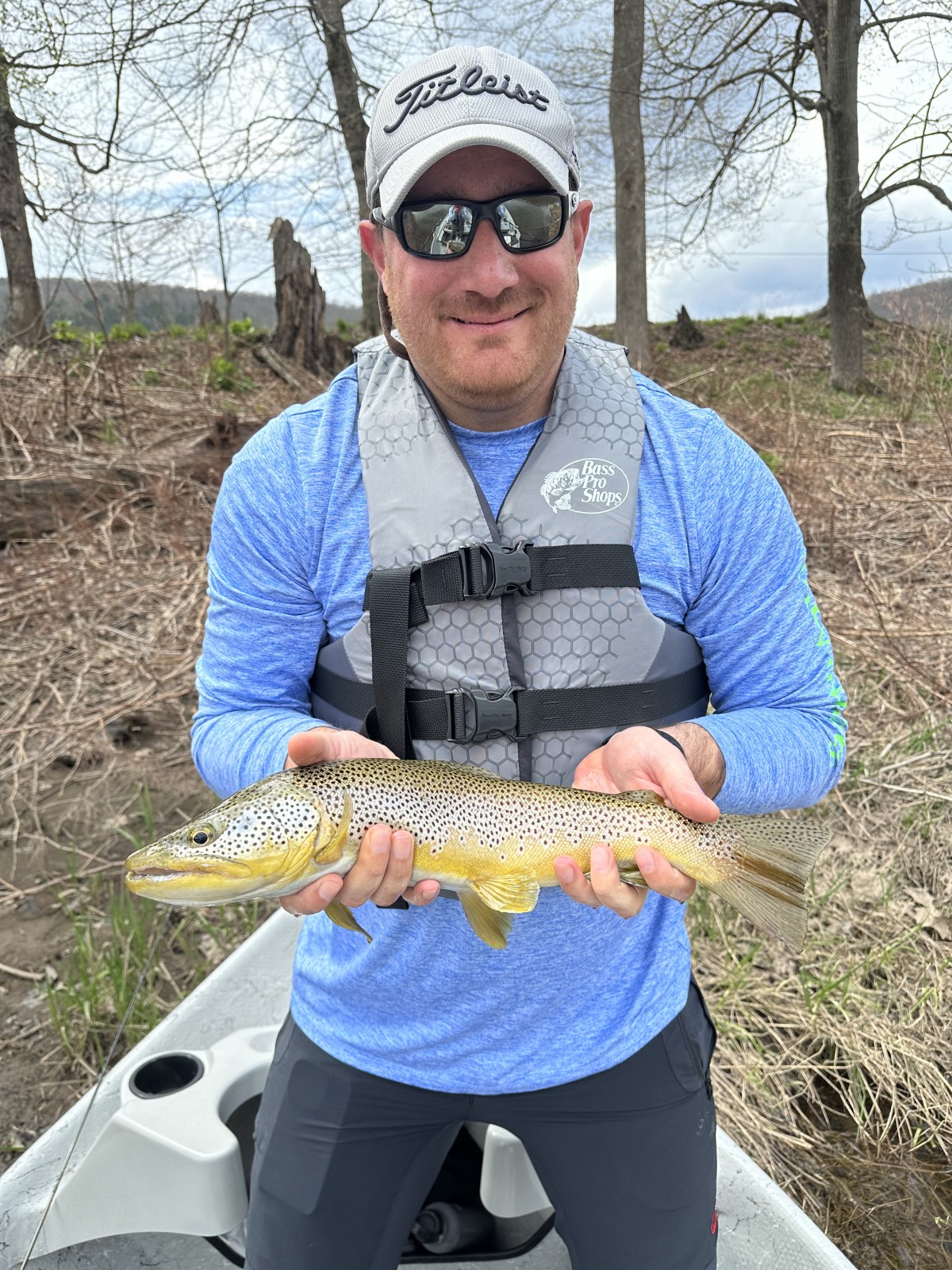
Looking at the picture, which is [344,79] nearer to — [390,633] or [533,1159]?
[390,633]

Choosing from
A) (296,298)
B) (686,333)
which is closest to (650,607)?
(296,298)

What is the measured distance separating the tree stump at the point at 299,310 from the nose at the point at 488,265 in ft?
36.2

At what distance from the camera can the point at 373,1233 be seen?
86.1 inches

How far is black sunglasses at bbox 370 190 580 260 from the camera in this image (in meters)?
2.00

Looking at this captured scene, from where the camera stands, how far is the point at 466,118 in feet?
6.41

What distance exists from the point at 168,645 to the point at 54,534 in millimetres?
2127

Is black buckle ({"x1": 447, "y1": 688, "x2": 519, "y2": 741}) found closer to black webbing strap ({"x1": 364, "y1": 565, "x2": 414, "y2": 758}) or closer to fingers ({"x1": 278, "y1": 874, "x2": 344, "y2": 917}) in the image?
black webbing strap ({"x1": 364, "y1": 565, "x2": 414, "y2": 758})

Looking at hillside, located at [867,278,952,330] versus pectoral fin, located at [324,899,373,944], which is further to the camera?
hillside, located at [867,278,952,330]

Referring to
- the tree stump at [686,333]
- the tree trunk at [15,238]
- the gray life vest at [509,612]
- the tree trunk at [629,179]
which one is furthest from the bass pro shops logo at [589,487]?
the tree stump at [686,333]

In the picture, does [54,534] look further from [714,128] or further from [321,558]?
[714,128]

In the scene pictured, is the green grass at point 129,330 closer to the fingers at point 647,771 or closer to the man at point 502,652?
the man at point 502,652

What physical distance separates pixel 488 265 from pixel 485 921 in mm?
A: 1375

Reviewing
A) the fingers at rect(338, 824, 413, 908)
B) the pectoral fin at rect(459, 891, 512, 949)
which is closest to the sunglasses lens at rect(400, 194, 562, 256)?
the fingers at rect(338, 824, 413, 908)

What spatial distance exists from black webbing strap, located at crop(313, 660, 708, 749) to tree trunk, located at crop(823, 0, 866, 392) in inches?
651
